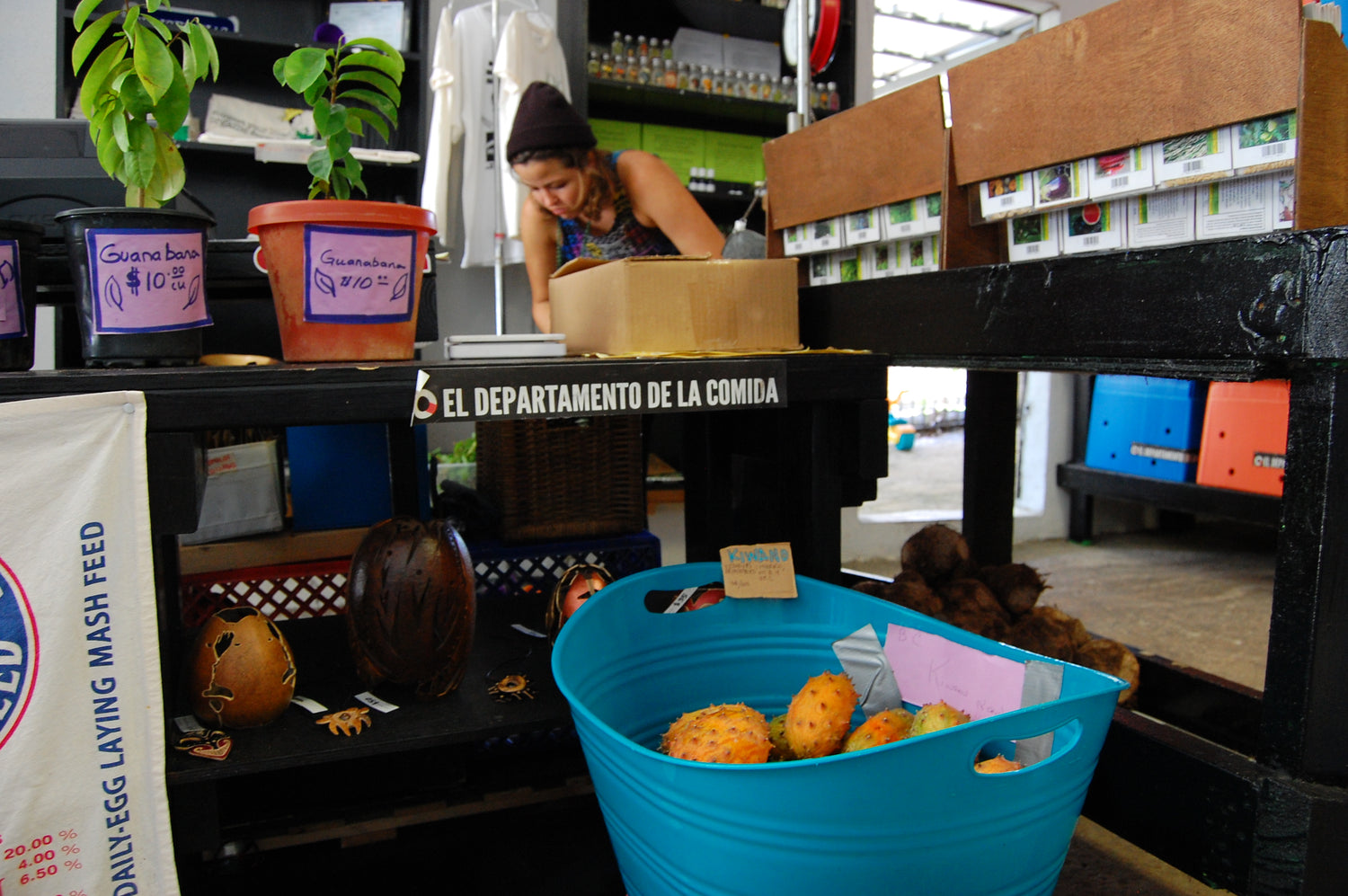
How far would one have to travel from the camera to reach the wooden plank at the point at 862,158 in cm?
117

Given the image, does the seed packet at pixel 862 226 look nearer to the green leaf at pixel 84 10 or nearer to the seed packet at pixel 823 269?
the seed packet at pixel 823 269

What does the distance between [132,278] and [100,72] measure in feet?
0.77

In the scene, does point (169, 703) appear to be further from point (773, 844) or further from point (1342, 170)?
point (1342, 170)

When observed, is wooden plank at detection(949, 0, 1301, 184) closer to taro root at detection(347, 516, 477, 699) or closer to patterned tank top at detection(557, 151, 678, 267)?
taro root at detection(347, 516, 477, 699)

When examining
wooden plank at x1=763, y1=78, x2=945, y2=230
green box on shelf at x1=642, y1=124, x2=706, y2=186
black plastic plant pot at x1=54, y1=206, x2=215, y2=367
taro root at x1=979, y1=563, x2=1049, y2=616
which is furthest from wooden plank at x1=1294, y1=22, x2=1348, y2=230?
green box on shelf at x1=642, y1=124, x2=706, y2=186

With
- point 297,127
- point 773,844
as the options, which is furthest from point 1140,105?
point 297,127

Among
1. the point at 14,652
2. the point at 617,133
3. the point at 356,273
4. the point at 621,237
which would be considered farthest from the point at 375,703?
the point at 617,133

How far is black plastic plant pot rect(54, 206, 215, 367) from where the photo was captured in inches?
30.7

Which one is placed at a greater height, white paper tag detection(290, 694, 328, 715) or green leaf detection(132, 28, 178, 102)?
green leaf detection(132, 28, 178, 102)

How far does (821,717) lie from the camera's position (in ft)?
2.68

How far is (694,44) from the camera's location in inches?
130

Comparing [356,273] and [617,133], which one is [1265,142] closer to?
[356,273]

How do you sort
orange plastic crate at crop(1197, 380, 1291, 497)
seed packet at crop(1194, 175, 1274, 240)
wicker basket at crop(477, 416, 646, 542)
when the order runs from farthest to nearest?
orange plastic crate at crop(1197, 380, 1291, 497) → wicker basket at crop(477, 416, 646, 542) → seed packet at crop(1194, 175, 1274, 240)

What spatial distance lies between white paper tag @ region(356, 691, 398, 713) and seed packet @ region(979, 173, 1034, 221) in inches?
37.1
